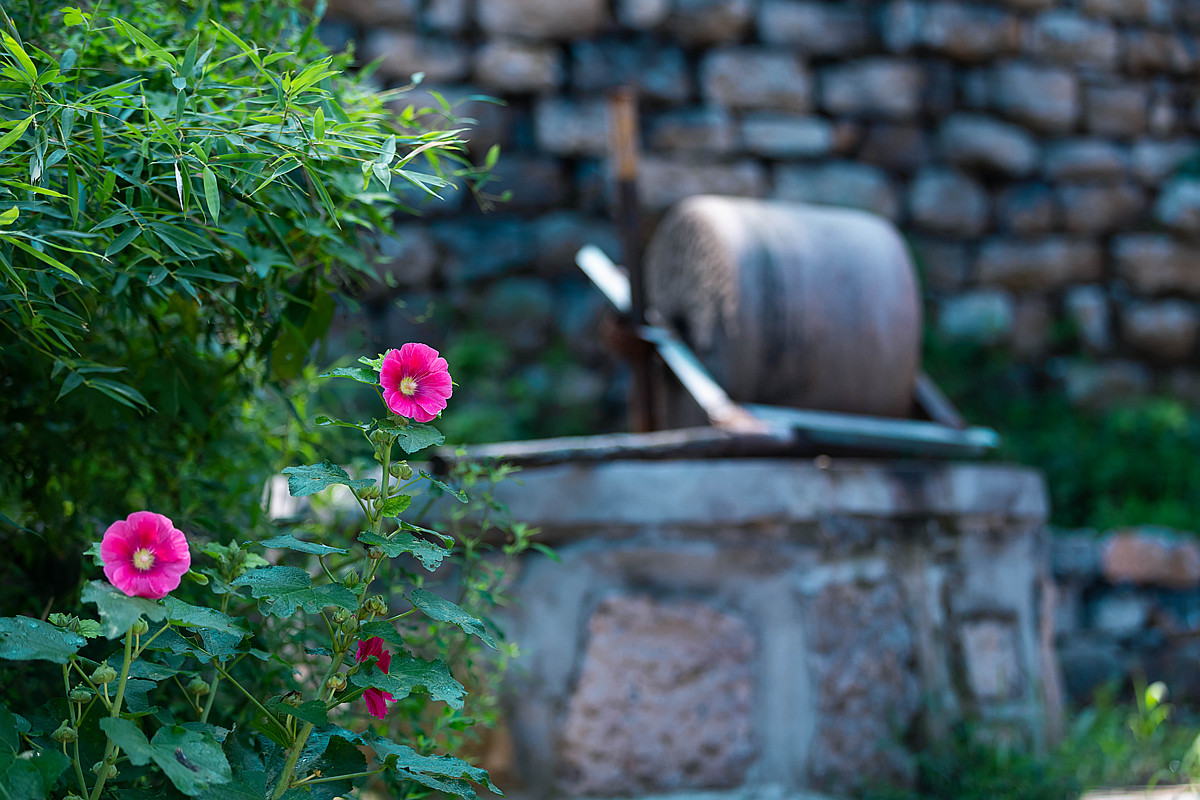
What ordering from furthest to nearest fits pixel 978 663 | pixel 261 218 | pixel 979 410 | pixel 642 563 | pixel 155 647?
pixel 979 410 → pixel 978 663 → pixel 642 563 → pixel 261 218 → pixel 155 647

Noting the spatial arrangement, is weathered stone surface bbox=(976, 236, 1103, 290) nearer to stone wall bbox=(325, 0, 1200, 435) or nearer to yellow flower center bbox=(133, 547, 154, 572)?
stone wall bbox=(325, 0, 1200, 435)

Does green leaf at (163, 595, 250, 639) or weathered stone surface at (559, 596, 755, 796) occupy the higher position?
green leaf at (163, 595, 250, 639)

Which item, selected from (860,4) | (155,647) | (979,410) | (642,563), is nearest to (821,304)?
(642,563)

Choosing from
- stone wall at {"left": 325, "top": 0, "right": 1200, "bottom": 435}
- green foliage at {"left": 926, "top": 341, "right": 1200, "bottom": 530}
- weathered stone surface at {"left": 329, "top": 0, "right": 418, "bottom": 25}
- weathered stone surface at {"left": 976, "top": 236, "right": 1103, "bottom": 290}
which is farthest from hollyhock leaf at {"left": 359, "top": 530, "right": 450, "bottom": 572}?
weathered stone surface at {"left": 976, "top": 236, "right": 1103, "bottom": 290}

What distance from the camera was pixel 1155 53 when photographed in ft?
16.8

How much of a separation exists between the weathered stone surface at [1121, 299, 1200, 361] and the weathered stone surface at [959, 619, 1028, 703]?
10.6 feet

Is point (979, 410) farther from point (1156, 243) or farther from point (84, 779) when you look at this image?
point (84, 779)

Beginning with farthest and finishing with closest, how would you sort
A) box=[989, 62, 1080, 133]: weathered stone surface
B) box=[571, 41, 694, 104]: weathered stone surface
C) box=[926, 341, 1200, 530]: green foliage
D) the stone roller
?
box=[989, 62, 1080, 133]: weathered stone surface, box=[571, 41, 694, 104]: weathered stone surface, box=[926, 341, 1200, 530]: green foliage, the stone roller

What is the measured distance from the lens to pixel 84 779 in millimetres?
891

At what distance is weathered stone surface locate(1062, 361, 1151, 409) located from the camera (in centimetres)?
484

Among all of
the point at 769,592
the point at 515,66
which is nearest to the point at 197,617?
the point at 769,592

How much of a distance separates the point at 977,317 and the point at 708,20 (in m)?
1.89

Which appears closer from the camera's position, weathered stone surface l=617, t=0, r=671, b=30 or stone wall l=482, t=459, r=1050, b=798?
stone wall l=482, t=459, r=1050, b=798

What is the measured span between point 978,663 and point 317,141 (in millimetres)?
1884
